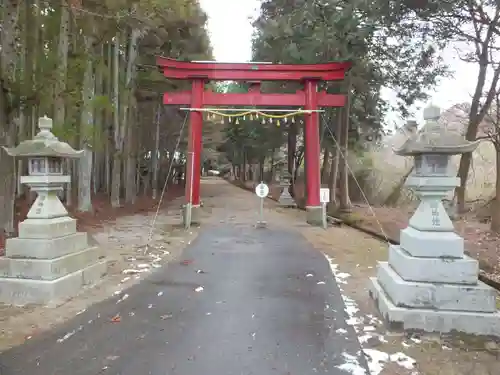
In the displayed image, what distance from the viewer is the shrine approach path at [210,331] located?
3.61 meters

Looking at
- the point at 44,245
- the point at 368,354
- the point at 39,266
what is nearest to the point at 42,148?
the point at 44,245

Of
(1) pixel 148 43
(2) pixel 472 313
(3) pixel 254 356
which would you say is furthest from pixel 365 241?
(1) pixel 148 43

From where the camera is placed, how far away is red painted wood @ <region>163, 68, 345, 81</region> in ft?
44.8

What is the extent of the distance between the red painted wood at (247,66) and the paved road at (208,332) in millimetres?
8137

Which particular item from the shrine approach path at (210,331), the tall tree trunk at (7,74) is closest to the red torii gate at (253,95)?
the tall tree trunk at (7,74)

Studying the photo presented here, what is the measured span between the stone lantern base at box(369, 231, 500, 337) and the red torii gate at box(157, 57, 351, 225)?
30.8 feet

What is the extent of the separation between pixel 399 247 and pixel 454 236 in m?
0.71

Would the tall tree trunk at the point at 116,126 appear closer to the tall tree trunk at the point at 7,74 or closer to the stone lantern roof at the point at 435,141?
the tall tree trunk at the point at 7,74

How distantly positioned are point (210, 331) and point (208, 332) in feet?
0.11

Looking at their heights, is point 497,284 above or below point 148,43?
below

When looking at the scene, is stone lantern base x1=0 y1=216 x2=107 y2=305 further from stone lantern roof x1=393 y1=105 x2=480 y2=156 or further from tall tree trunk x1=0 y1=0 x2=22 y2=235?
stone lantern roof x1=393 y1=105 x2=480 y2=156

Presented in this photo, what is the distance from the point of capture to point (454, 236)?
465cm

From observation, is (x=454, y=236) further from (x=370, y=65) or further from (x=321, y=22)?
(x=370, y=65)

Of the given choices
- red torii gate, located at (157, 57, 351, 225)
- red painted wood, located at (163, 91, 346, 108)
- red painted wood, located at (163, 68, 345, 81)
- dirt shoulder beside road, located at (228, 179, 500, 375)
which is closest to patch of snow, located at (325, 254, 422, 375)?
dirt shoulder beside road, located at (228, 179, 500, 375)
